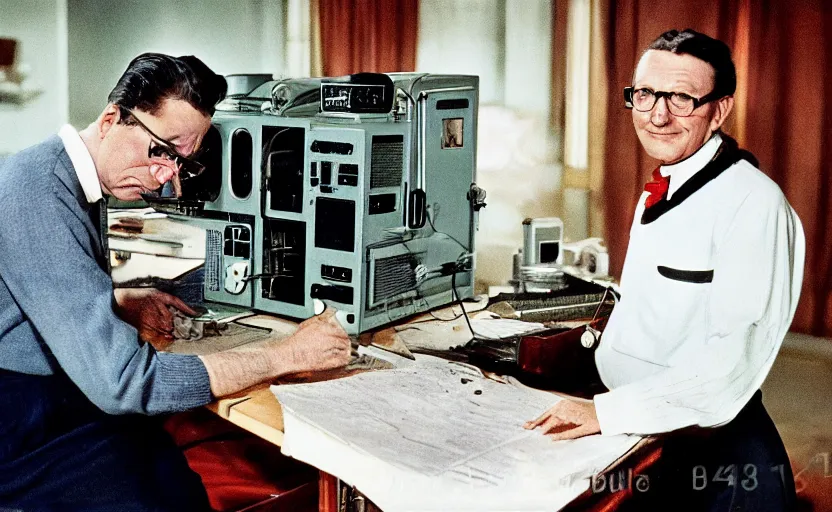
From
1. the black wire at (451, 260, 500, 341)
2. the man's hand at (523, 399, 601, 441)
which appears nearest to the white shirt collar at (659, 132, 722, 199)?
the man's hand at (523, 399, 601, 441)

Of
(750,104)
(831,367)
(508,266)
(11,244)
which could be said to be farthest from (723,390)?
(11,244)

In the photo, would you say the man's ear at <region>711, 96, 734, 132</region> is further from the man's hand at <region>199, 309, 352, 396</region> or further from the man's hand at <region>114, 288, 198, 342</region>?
the man's hand at <region>114, 288, 198, 342</region>

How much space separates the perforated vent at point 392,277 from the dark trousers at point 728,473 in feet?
2.40

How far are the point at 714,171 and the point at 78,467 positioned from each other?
1.25m

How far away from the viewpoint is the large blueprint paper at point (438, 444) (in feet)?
3.71

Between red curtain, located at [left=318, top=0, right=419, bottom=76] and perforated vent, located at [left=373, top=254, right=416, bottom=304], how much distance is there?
582 mm

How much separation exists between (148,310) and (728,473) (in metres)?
1.30

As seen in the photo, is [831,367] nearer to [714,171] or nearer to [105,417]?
[714,171]

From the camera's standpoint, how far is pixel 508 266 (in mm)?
2291

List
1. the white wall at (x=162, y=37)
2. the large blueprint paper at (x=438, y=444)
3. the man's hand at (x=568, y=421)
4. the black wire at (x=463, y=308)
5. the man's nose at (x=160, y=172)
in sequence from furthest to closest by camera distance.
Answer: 1. the white wall at (x=162, y=37)
2. the black wire at (x=463, y=308)
3. the man's nose at (x=160, y=172)
4. the man's hand at (x=568, y=421)
5. the large blueprint paper at (x=438, y=444)

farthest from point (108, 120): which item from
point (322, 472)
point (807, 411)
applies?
point (807, 411)

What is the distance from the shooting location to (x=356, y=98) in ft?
6.10

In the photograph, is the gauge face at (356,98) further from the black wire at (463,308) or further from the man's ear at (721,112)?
the man's ear at (721,112)

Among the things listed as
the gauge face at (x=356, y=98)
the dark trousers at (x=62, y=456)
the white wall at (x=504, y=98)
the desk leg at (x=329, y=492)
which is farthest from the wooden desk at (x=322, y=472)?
the white wall at (x=504, y=98)
